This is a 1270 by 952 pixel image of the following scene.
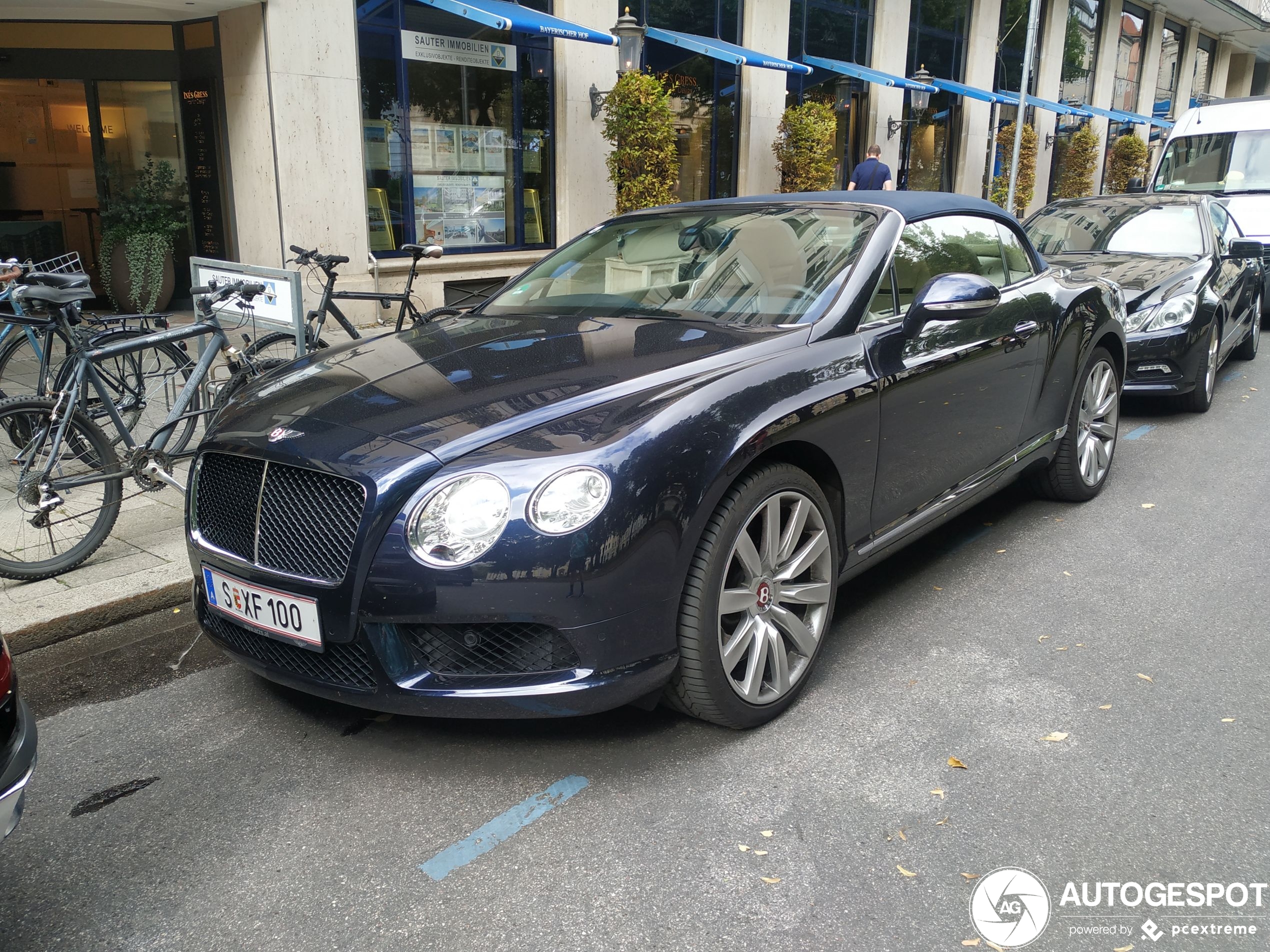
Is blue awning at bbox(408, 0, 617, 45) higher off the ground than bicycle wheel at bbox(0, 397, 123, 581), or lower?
higher

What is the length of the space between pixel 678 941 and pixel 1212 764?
1714 mm

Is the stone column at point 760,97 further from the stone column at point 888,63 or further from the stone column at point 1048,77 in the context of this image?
the stone column at point 1048,77

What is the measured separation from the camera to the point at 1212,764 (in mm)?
2982

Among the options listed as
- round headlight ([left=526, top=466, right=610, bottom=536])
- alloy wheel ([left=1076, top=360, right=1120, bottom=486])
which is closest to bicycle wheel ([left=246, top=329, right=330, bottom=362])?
round headlight ([left=526, top=466, right=610, bottom=536])

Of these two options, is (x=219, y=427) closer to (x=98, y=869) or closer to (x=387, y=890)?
(x=98, y=869)

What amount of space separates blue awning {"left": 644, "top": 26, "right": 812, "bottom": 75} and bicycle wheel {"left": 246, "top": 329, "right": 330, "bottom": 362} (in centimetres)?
846

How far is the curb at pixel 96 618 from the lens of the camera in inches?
150

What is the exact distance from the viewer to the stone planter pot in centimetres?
1041

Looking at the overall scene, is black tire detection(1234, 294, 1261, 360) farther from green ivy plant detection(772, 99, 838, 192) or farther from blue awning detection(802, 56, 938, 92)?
blue awning detection(802, 56, 938, 92)

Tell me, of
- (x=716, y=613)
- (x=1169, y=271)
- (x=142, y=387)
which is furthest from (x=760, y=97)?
(x=716, y=613)

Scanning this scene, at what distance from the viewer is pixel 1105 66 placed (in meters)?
26.5

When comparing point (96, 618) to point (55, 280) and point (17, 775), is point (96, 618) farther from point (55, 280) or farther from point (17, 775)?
point (17, 775)

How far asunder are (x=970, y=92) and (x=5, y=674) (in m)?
21.1

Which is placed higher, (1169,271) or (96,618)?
(1169,271)
